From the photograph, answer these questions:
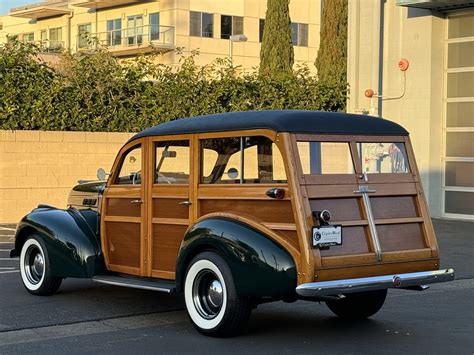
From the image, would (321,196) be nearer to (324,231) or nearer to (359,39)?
(324,231)

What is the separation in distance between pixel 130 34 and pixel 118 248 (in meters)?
40.0

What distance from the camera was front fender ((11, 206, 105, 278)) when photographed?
9.55 metres

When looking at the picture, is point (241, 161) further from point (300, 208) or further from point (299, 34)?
point (299, 34)

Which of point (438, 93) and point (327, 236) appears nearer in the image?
point (327, 236)

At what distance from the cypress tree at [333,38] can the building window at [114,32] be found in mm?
19065


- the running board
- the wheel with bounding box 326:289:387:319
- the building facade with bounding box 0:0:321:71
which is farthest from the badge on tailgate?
the building facade with bounding box 0:0:321:71

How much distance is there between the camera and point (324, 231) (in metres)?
7.59

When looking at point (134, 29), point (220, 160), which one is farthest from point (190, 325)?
point (134, 29)

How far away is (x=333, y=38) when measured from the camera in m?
31.6

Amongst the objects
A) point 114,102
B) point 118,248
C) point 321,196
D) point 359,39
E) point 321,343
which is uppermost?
point 359,39

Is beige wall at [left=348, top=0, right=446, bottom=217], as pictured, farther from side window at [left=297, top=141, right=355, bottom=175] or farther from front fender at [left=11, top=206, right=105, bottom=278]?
side window at [left=297, top=141, right=355, bottom=175]

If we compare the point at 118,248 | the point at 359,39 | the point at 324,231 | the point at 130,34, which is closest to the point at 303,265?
the point at 324,231

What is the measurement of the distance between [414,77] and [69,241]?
13.5 metres

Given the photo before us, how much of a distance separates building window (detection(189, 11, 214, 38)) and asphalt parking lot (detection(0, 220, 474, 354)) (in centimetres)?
3743
